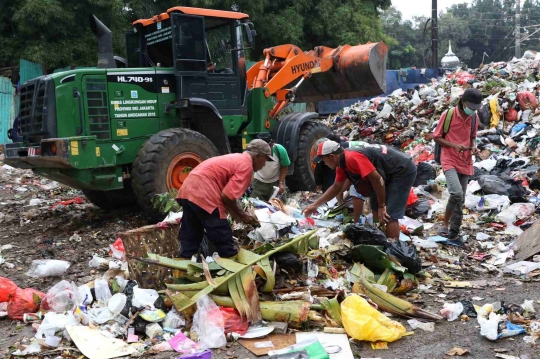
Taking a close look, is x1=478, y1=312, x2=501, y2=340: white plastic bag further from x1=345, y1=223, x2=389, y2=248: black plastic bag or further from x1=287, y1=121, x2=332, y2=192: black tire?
x1=287, y1=121, x2=332, y2=192: black tire

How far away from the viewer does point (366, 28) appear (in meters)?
17.3

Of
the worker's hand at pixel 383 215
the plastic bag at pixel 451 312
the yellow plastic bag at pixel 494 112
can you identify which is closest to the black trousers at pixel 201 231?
the worker's hand at pixel 383 215

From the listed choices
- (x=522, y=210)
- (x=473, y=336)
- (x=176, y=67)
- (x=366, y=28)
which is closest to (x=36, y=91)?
(x=176, y=67)

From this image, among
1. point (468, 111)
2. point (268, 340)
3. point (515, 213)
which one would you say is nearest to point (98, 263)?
point (268, 340)

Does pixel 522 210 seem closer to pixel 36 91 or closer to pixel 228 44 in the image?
pixel 228 44

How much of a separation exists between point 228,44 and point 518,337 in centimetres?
551

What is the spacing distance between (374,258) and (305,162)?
3.88 meters

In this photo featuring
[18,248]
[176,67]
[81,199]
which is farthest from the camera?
[81,199]

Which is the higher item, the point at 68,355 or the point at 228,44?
the point at 228,44

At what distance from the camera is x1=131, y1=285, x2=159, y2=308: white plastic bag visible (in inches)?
159

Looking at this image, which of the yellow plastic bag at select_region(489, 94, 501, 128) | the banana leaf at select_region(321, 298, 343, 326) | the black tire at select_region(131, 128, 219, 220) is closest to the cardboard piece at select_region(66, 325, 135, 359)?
the banana leaf at select_region(321, 298, 343, 326)

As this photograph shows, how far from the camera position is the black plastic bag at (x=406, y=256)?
4.67 meters

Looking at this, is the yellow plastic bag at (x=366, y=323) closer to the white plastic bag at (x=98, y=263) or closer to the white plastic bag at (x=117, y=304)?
the white plastic bag at (x=117, y=304)

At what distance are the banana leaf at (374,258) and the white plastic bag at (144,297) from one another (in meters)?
1.71
